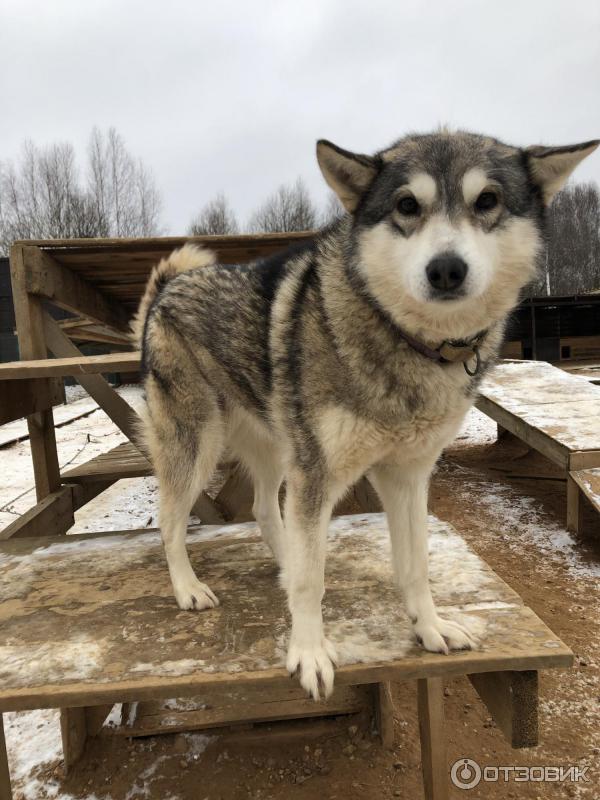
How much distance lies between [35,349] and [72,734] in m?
2.32

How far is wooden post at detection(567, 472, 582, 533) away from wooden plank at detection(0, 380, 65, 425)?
151 inches

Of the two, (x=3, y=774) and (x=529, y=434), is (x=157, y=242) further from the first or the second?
(x=529, y=434)

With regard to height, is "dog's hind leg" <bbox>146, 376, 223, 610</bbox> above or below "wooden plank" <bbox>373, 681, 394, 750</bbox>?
above

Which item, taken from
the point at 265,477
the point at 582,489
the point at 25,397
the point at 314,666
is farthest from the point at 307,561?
the point at 582,489

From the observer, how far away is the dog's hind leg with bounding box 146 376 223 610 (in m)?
2.02

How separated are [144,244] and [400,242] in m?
2.45

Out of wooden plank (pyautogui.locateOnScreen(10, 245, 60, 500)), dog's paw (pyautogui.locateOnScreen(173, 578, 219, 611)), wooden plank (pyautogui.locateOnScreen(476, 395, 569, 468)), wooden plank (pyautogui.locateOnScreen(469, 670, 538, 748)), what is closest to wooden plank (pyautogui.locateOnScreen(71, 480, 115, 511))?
wooden plank (pyautogui.locateOnScreen(10, 245, 60, 500))

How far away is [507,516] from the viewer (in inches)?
181

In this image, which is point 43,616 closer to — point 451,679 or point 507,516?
point 451,679

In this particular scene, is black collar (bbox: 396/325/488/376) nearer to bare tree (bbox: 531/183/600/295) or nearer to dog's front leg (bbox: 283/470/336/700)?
dog's front leg (bbox: 283/470/336/700)

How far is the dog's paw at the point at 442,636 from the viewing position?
1546 mm

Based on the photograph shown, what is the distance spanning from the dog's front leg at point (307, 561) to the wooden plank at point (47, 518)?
206 centimetres

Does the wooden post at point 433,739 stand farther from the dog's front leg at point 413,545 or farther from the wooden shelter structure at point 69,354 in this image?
the wooden shelter structure at point 69,354

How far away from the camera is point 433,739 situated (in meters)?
1.82
